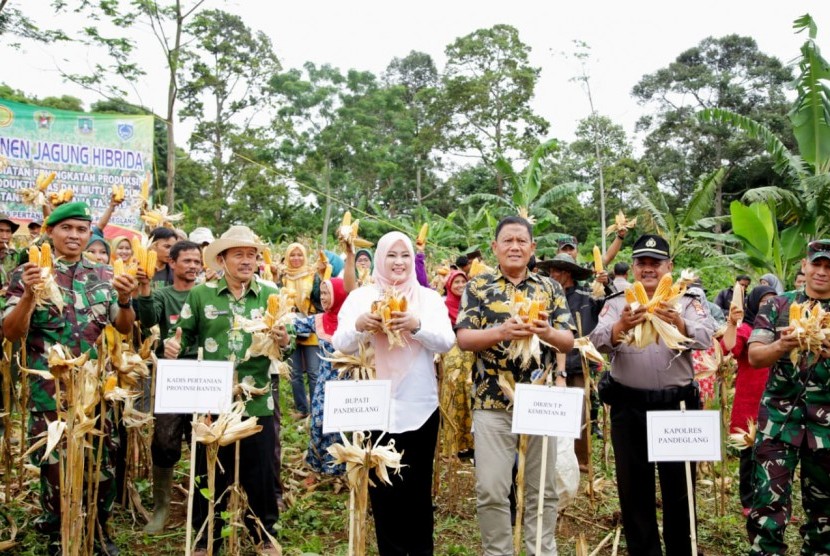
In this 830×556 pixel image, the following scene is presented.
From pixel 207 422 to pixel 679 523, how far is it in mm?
2650

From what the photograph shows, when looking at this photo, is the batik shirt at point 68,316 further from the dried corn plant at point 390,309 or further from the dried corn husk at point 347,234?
the dried corn plant at point 390,309

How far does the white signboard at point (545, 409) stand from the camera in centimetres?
285

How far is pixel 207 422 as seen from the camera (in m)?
3.05

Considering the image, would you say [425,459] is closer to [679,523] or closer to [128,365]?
[679,523]

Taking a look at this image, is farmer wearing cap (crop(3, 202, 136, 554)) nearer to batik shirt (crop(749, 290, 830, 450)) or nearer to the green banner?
batik shirt (crop(749, 290, 830, 450))

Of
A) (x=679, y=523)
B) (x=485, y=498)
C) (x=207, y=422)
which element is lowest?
(x=679, y=523)

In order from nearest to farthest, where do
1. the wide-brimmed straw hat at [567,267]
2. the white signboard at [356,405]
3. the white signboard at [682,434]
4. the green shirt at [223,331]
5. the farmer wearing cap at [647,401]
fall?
1. the white signboard at [356,405]
2. the white signboard at [682,434]
3. the farmer wearing cap at [647,401]
4. the green shirt at [223,331]
5. the wide-brimmed straw hat at [567,267]

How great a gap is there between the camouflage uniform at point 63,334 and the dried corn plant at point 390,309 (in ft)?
5.42

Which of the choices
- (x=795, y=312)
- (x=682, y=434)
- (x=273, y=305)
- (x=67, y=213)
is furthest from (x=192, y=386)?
(x=795, y=312)

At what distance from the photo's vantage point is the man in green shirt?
412 cm

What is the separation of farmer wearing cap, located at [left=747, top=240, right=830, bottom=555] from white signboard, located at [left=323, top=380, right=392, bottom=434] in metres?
2.09

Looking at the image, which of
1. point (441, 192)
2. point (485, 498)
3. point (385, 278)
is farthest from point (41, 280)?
point (441, 192)

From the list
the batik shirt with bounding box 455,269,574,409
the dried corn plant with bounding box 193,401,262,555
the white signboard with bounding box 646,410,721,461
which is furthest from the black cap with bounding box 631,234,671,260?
the dried corn plant with bounding box 193,401,262,555

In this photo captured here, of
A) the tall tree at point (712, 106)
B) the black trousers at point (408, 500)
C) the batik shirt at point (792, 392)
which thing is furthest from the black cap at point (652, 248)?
the tall tree at point (712, 106)
